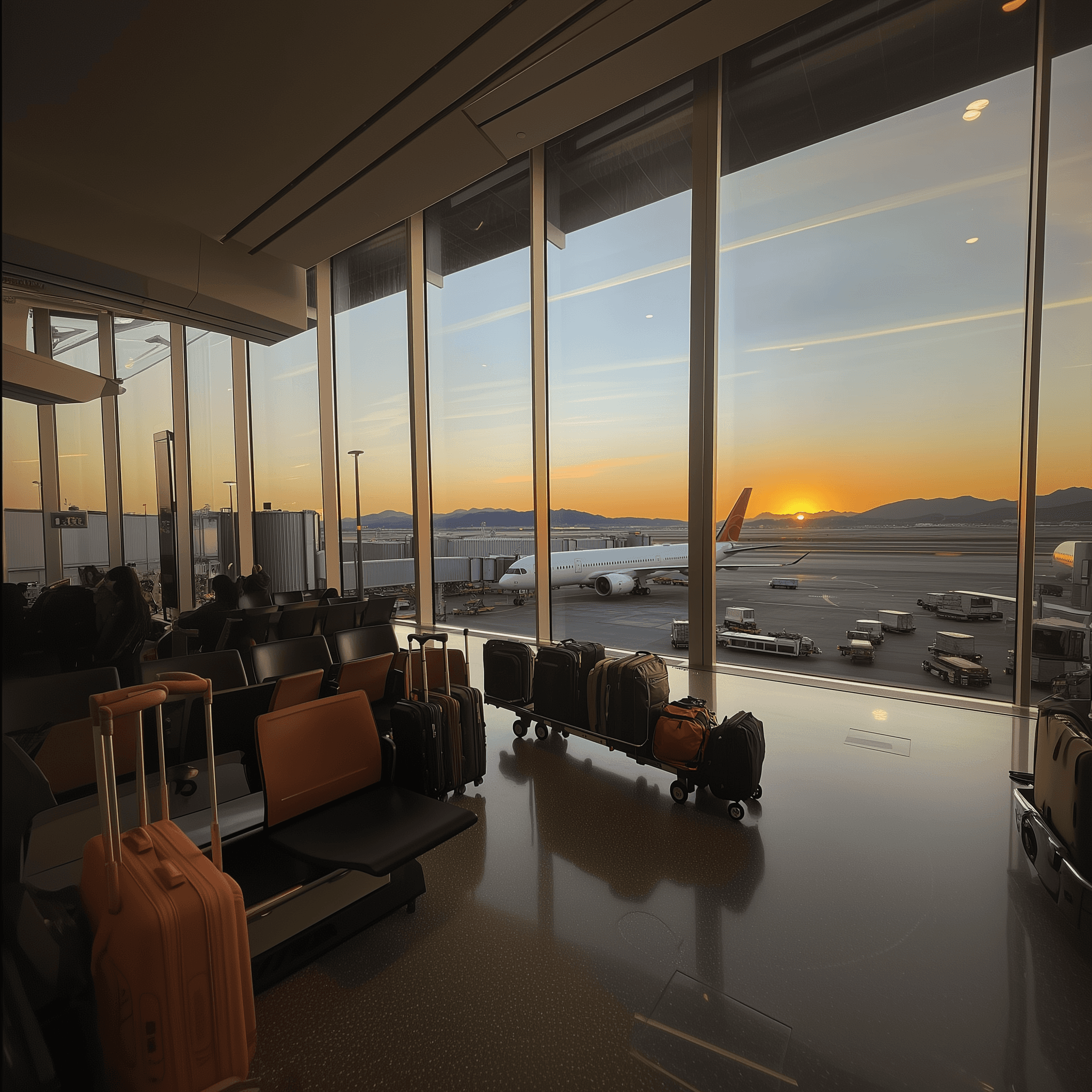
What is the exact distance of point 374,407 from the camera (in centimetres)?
961

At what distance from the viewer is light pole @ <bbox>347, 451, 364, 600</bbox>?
32.9ft

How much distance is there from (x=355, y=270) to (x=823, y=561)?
8.93 metres

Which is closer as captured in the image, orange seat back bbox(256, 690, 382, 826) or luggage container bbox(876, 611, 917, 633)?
orange seat back bbox(256, 690, 382, 826)

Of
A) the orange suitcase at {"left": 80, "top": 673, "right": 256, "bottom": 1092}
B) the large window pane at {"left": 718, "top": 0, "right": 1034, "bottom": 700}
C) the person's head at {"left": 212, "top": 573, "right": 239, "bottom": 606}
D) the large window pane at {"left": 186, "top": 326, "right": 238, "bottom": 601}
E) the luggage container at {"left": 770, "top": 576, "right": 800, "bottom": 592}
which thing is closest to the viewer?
the orange suitcase at {"left": 80, "top": 673, "right": 256, "bottom": 1092}

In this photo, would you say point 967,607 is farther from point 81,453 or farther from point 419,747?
point 81,453

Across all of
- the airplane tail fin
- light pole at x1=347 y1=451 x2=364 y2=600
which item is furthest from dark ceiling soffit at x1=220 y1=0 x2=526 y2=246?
light pole at x1=347 y1=451 x2=364 y2=600

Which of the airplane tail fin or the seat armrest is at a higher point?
the airplane tail fin

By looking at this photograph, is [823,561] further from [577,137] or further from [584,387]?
[577,137]

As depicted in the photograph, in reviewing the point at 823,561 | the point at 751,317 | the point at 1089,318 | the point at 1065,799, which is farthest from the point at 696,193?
the point at 1065,799

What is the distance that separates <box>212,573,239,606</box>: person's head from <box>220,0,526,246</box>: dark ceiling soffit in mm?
3561

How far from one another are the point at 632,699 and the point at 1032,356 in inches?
172

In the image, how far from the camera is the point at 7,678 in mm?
750

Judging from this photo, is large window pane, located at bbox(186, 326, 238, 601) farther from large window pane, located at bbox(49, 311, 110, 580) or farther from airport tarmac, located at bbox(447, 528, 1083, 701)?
airport tarmac, located at bbox(447, 528, 1083, 701)

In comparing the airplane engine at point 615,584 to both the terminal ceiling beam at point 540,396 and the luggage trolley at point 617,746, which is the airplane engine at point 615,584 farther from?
the luggage trolley at point 617,746
